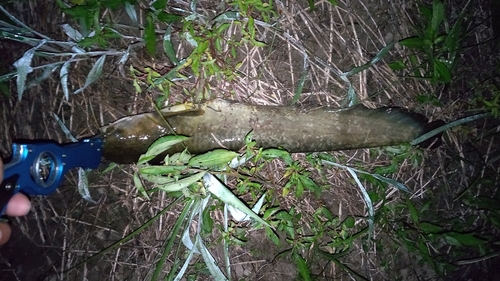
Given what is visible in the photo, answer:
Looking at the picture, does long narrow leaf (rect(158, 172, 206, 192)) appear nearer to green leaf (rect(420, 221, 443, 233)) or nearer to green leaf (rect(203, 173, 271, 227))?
green leaf (rect(203, 173, 271, 227))

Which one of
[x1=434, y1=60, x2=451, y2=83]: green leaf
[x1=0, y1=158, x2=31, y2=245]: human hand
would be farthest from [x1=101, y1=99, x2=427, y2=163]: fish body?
[x1=0, y1=158, x2=31, y2=245]: human hand

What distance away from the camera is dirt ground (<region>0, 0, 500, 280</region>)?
277 cm

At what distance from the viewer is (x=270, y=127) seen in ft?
8.20

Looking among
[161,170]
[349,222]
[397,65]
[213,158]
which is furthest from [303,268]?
[397,65]

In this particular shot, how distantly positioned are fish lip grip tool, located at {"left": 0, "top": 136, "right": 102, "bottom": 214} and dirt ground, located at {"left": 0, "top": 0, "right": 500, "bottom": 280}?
0.59 meters

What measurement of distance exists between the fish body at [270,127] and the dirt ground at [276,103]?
21 centimetres

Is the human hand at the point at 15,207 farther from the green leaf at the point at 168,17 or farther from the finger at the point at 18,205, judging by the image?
the green leaf at the point at 168,17

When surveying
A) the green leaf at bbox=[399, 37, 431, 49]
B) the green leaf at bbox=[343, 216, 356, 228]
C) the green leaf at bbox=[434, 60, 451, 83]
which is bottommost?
the green leaf at bbox=[343, 216, 356, 228]

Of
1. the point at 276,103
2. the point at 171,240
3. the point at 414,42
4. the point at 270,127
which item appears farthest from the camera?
the point at 276,103

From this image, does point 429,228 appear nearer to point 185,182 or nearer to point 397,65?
point 397,65

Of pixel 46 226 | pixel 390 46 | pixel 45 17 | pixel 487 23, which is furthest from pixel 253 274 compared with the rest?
pixel 487 23

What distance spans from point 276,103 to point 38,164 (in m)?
1.60

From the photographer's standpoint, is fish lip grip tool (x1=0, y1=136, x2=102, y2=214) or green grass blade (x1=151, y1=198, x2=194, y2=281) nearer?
fish lip grip tool (x1=0, y1=136, x2=102, y2=214)

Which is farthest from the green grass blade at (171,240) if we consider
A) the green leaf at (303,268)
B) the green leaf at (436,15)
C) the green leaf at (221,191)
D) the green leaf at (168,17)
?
the green leaf at (436,15)
